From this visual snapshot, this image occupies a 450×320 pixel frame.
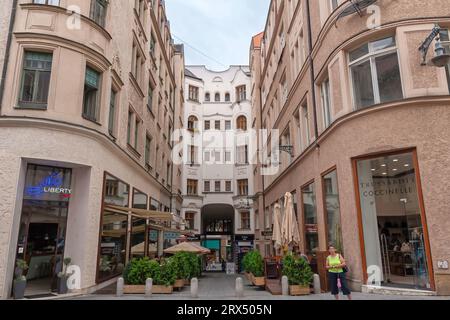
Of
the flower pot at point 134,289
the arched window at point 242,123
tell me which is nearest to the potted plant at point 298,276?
the flower pot at point 134,289

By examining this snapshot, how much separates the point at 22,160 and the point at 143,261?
5417 millimetres

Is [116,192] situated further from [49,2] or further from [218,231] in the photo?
[218,231]

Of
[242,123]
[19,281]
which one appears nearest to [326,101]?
[19,281]

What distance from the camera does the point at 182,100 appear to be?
4369cm

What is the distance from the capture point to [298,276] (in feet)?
38.6

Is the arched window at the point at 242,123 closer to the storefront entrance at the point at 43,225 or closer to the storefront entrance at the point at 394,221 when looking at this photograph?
the storefront entrance at the point at 43,225

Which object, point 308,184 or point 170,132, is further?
point 170,132

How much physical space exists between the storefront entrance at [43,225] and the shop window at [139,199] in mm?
6448

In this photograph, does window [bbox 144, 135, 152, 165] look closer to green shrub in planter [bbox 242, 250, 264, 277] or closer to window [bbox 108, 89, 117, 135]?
window [bbox 108, 89, 117, 135]

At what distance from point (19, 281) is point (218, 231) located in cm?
3458

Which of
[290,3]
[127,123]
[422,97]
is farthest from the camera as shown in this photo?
[290,3]

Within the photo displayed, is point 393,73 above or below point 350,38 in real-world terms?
below

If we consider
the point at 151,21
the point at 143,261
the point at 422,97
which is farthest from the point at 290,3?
the point at 143,261
